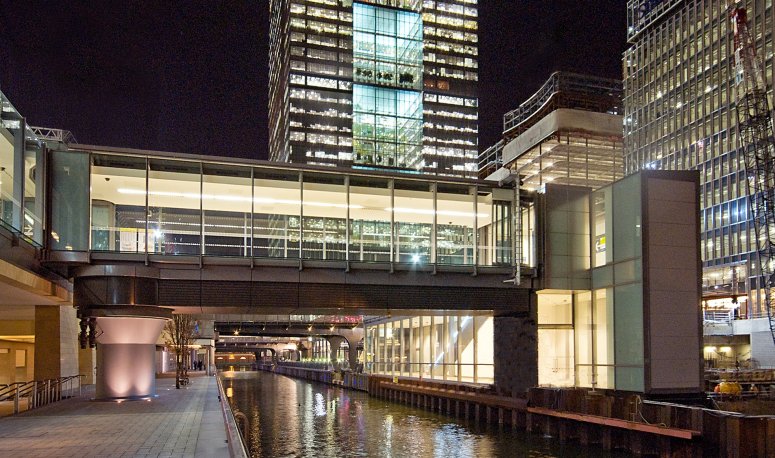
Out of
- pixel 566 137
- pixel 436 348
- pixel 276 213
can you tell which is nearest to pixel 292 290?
pixel 276 213

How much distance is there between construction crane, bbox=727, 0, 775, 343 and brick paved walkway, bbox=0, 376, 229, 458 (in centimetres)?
6737

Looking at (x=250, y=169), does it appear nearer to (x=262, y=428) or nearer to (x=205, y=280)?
(x=205, y=280)

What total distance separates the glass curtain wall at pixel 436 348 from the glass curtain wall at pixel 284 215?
9688 mm

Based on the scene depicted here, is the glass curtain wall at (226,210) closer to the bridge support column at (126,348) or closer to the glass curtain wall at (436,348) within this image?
the bridge support column at (126,348)

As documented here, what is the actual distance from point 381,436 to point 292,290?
702cm

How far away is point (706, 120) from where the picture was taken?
104875mm

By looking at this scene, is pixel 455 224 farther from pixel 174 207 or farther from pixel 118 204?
pixel 118 204

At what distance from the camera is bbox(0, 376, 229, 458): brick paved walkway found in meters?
16.0

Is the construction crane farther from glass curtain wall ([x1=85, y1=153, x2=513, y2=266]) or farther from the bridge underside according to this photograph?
glass curtain wall ([x1=85, y1=153, x2=513, y2=266])

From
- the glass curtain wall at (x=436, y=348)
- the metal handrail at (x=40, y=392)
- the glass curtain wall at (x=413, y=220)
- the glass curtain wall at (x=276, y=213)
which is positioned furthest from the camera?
the glass curtain wall at (x=436, y=348)

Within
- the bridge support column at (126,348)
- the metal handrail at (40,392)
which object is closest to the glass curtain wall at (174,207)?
the bridge support column at (126,348)

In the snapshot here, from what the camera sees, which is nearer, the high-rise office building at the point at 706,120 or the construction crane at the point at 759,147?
the construction crane at the point at 759,147

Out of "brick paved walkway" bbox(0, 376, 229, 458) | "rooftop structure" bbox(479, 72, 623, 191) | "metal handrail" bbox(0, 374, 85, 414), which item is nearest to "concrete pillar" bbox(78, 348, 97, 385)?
"metal handrail" bbox(0, 374, 85, 414)

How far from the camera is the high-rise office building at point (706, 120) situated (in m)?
93.4
